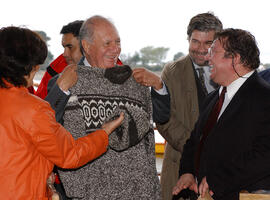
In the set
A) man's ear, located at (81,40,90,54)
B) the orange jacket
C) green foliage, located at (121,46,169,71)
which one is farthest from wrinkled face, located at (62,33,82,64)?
the orange jacket

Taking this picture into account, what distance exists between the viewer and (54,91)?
1893 mm

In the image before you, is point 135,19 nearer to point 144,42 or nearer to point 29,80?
point 144,42

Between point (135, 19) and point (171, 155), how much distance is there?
2.14 meters

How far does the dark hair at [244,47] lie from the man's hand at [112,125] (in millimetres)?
704

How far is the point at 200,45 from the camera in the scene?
278cm

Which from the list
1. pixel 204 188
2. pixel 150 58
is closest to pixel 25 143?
pixel 204 188

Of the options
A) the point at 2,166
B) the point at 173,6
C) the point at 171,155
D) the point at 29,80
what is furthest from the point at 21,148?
the point at 173,6

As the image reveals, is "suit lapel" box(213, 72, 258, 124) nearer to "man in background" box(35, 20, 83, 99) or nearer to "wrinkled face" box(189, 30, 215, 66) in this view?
"wrinkled face" box(189, 30, 215, 66)

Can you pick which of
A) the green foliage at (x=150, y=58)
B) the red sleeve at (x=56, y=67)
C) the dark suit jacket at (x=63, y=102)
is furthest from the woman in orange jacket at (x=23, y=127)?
the green foliage at (x=150, y=58)

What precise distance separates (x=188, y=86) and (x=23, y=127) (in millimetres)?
1520

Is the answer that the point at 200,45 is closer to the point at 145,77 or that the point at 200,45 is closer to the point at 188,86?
the point at 188,86

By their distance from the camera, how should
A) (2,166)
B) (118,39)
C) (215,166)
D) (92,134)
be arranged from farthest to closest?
(118,39) < (215,166) < (92,134) < (2,166)

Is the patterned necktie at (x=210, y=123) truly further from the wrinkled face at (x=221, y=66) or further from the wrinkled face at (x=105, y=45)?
the wrinkled face at (x=105, y=45)

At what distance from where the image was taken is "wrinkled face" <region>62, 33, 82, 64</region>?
10.0 ft
